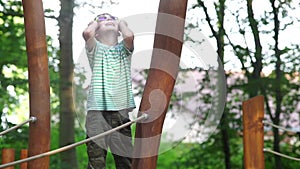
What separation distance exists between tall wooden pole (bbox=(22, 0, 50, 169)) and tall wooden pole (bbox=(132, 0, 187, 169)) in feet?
1.81

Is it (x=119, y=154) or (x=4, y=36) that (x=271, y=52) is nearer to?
(x=4, y=36)

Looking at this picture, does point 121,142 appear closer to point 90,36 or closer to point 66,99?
point 90,36

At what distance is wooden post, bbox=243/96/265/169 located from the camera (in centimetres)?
303

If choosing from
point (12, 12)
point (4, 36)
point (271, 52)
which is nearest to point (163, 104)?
point (271, 52)

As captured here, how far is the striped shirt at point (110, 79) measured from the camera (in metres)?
3.16

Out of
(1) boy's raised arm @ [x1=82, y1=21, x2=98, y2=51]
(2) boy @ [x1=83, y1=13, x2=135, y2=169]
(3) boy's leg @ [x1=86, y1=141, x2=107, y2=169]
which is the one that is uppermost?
(1) boy's raised arm @ [x1=82, y1=21, x2=98, y2=51]

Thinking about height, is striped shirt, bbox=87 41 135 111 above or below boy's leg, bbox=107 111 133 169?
above

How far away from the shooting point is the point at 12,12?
7.69 metres

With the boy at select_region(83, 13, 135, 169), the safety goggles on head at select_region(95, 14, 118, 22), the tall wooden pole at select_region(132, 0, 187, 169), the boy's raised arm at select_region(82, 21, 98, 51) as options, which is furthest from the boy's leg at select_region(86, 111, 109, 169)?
the safety goggles on head at select_region(95, 14, 118, 22)

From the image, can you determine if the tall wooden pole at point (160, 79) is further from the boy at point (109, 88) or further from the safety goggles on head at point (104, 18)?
the safety goggles on head at point (104, 18)

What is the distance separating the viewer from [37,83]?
3.38 meters

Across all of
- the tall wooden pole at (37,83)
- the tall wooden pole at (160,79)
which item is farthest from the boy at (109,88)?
the tall wooden pole at (37,83)

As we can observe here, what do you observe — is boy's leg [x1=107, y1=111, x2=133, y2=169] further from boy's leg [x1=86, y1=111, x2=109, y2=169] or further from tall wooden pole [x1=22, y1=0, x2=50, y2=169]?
tall wooden pole [x1=22, y1=0, x2=50, y2=169]

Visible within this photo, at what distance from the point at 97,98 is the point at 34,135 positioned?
17.6 inches
